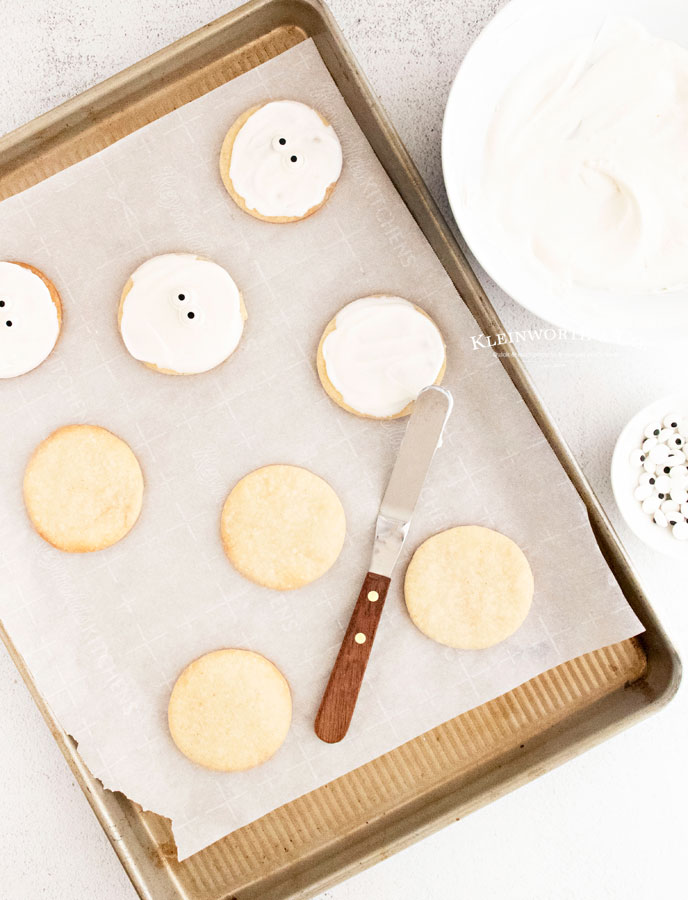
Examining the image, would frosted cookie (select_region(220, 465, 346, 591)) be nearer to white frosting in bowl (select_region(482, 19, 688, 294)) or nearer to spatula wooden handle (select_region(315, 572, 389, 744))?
spatula wooden handle (select_region(315, 572, 389, 744))

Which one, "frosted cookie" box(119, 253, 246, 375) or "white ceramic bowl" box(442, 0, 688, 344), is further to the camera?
"frosted cookie" box(119, 253, 246, 375)

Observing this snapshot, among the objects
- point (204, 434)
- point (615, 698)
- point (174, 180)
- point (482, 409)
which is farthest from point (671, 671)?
point (174, 180)

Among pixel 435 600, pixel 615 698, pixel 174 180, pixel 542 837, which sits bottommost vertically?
pixel 542 837

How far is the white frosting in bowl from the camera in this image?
91 centimetres

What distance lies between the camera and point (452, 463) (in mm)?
1023

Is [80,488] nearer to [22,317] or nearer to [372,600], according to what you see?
[22,317]

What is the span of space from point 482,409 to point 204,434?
1.30ft

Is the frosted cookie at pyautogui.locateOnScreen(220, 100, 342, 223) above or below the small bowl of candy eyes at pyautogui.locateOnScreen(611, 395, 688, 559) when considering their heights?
above

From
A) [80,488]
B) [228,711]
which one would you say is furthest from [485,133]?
[228,711]

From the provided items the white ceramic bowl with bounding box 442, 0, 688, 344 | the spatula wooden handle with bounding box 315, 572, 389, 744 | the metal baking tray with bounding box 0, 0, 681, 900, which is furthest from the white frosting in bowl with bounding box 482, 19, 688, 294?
the spatula wooden handle with bounding box 315, 572, 389, 744

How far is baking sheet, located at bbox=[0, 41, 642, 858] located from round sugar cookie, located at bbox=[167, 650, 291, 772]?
25 mm

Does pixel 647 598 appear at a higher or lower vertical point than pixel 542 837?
higher

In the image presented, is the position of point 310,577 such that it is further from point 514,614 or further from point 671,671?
point 671,671

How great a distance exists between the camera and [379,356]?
1016 millimetres
